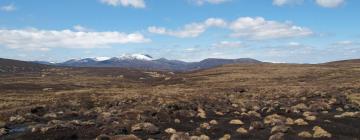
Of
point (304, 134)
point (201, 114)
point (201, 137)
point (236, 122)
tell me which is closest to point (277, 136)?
point (304, 134)

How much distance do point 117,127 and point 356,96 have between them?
5046cm

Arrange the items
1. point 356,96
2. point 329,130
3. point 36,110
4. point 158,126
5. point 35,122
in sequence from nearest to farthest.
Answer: point 329,130, point 158,126, point 35,122, point 36,110, point 356,96

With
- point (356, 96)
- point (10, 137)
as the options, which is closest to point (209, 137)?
point (10, 137)

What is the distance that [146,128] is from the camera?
47156mm

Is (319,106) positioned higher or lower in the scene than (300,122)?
lower

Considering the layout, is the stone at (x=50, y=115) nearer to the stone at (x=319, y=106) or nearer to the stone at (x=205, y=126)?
the stone at (x=205, y=126)

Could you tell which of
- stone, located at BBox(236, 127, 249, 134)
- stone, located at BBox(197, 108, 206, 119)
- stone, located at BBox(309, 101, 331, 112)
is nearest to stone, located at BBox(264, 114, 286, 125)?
stone, located at BBox(236, 127, 249, 134)

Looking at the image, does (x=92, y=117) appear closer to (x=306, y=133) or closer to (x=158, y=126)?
(x=158, y=126)

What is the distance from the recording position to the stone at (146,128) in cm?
4625

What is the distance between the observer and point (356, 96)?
266 ft

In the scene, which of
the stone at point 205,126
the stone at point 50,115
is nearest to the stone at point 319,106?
the stone at point 205,126

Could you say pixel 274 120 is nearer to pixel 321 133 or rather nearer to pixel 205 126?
pixel 205 126

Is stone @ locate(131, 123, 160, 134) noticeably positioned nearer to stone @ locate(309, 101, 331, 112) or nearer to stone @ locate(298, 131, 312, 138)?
stone @ locate(298, 131, 312, 138)

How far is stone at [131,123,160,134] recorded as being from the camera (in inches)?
1821
